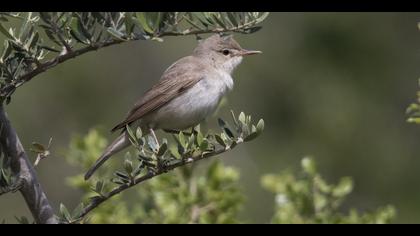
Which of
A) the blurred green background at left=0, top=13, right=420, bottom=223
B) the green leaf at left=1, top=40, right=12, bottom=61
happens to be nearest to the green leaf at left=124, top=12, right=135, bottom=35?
the green leaf at left=1, top=40, right=12, bottom=61

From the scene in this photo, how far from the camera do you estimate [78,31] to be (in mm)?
2807

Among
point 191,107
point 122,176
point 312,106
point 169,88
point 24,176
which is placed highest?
point 312,106

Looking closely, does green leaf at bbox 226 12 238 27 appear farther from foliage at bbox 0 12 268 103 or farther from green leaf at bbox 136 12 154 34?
green leaf at bbox 136 12 154 34

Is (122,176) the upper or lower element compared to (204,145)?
lower

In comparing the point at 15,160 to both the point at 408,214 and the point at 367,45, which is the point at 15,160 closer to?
the point at 408,214

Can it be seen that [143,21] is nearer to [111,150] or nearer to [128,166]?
[128,166]

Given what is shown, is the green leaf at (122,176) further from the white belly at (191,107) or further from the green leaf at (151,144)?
the white belly at (191,107)

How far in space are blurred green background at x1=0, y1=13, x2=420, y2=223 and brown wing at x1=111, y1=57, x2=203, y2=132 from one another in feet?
12.1

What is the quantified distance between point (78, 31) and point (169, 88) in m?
2.22

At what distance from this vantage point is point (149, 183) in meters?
4.93

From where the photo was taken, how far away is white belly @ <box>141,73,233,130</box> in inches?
187

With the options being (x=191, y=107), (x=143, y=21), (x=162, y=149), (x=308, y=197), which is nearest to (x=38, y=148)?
(x=162, y=149)

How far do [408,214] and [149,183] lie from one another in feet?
14.3
